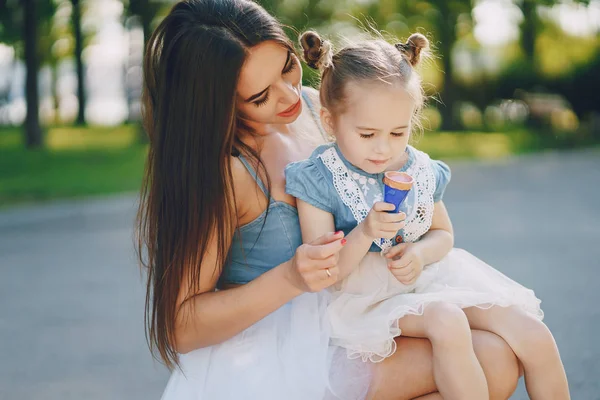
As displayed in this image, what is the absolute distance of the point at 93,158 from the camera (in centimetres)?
1422

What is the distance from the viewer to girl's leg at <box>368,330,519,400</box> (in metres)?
2.12

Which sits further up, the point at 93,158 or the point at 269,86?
the point at 269,86

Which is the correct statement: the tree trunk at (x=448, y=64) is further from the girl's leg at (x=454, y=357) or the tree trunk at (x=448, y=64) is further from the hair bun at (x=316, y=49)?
the girl's leg at (x=454, y=357)

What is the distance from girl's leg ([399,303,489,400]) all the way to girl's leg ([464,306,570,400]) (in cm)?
13

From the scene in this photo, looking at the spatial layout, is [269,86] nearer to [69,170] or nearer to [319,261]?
[319,261]

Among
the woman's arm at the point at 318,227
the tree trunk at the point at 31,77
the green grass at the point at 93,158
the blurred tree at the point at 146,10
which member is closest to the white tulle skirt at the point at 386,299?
the woman's arm at the point at 318,227

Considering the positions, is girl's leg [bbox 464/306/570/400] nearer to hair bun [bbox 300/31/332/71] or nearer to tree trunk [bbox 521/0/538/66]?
hair bun [bbox 300/31/332/71]

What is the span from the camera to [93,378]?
4.00m

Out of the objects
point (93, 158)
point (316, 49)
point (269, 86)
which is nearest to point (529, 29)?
point (93, 158)

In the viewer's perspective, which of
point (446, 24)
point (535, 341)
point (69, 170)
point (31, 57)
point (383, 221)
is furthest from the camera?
point (446, 24)

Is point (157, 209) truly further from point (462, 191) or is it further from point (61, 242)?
point (462, 191)

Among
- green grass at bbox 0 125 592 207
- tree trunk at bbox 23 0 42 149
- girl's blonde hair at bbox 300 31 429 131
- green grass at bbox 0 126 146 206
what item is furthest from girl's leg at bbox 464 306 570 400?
tree trunk at bbox 23 0 42 149

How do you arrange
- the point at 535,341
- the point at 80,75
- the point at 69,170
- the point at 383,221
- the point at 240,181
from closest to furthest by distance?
the point at 383,221 < the point at 535,341 < the point at 240,181 < the point at 69,170 < the point at 80,75

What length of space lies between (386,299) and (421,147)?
1320 centimetres
